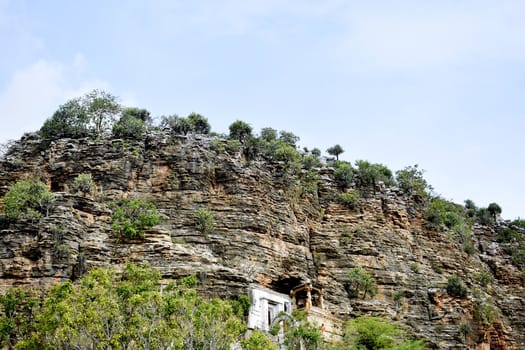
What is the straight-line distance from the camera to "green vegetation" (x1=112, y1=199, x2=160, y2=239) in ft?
123

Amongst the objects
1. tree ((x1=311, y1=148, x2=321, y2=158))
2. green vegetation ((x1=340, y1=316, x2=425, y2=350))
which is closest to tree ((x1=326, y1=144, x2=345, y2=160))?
tree ((x1=311, y1=148, x2=321, y2=158))

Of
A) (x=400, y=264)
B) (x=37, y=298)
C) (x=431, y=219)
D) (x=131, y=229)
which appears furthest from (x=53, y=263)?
(x=431, y=219)

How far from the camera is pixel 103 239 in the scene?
37.0m

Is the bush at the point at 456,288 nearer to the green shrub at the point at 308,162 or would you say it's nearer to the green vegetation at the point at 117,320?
the green shrub at the point at 308,162

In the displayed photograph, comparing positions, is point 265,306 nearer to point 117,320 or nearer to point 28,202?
point 117,320

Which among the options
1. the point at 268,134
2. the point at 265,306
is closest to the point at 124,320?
the point at 265,306

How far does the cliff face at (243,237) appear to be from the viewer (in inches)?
1407

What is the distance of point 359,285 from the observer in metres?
45.9

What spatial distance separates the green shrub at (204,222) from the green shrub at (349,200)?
42.1 feet

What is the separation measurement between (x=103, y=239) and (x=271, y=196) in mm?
12619

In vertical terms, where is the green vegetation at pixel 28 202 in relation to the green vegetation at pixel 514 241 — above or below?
below

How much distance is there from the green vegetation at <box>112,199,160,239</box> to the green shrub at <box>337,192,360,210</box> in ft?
50.3

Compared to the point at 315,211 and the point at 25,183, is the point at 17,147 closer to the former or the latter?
the point at 25,183

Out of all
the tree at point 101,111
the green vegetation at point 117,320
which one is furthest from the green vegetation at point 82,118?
the green vegetation at point 117,320
